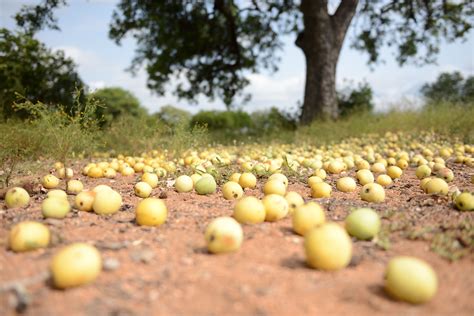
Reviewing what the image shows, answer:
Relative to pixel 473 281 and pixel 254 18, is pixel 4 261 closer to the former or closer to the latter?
pixel 473 281

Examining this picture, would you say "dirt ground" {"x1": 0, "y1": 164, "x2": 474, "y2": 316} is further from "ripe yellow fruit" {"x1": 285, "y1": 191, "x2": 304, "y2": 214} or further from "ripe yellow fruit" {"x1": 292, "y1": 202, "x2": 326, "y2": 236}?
"ripe yellow fruit" {"x1": 285, "y1": 191, "x2": 304, "y2": 214}

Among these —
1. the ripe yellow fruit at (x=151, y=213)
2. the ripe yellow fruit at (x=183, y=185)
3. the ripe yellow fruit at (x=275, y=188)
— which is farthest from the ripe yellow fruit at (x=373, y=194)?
the ripe yellow fruit at (x=151, y=213)

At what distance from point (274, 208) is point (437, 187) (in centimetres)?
230

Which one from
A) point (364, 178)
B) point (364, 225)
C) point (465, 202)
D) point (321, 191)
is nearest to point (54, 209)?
point (364, 225)

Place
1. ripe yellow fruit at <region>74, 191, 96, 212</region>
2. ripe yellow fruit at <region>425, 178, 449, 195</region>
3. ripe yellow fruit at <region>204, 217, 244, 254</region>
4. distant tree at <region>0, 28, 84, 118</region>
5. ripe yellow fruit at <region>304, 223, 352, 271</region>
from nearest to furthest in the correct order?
ripe yellow fruit at <region>304, 223, 352, 271</region>, ripe yellow fruit at <region>204, 217, 244, 254</region>, ripe yellow fruit at <region>74, 191, 96, 212</region>, ripe yellow fruit at <region>425, 178, 449, 195</region>, distant tree at <region>0, 28, 84, 118</region>

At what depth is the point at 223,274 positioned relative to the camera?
2119mm

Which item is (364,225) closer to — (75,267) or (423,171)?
(75,267)

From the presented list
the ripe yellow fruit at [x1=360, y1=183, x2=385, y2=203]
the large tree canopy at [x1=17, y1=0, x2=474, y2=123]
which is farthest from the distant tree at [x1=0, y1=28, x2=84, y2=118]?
the ripe yellow fruit at [x1=360, y1=183, x2=385, y2=203]

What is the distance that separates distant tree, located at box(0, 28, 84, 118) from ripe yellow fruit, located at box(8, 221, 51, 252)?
1244cm

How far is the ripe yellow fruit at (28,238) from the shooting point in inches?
97.9

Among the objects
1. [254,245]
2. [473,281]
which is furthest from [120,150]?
[473,281]

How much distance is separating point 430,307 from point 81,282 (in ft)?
6.02

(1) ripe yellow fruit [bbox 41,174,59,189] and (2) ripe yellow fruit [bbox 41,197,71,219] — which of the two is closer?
(2) ripe yellow fruit [bbox 41,197,71,219]

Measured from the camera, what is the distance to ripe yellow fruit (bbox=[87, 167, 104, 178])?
649 centimetres
